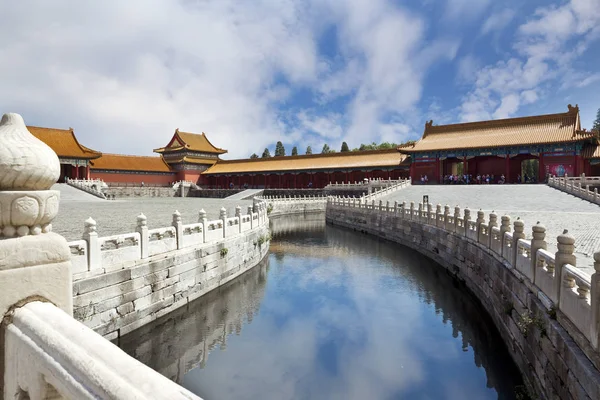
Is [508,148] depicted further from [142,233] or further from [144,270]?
[144,270]

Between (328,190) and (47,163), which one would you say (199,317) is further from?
(328,190)

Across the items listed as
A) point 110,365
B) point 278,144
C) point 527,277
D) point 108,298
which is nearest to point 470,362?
point 527,277

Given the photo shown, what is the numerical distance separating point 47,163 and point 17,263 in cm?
65

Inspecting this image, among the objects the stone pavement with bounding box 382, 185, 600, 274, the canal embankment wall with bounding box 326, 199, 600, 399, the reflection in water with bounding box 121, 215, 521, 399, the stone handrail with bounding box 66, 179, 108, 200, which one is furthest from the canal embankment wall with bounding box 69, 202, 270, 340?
the stone handrail with bounding box 66, 179, 108, 200

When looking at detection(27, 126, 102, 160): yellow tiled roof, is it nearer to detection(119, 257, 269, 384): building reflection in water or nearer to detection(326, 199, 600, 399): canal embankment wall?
detection(119, 257, 269, 384): building reflection in water

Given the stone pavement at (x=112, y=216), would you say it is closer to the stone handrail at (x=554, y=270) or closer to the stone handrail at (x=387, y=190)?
the stone handrail at (x=387, y=190)

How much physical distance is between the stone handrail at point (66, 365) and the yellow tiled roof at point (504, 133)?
40.1m

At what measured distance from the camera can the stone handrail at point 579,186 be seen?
914 inches

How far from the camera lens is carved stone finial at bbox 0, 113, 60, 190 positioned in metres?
2.31

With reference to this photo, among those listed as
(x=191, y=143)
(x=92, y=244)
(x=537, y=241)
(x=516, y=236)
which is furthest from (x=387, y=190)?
(x=191, y=143)

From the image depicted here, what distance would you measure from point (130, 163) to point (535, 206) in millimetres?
49015

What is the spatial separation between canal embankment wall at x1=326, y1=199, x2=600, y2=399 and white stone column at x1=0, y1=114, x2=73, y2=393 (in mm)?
5465

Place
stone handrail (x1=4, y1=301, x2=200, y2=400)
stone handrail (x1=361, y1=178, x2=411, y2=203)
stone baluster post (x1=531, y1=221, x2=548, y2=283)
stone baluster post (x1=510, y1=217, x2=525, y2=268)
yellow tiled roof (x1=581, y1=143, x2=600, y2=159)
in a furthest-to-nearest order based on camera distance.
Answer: yellow tiled roof (x1=581, y1=143, x2=600, y2=159) < stone handrail (x1=361, y1=178, x2=411, y2=203) < stone baluster post (x1=510, y1=217, x2=525, y2=268) < stone baluster post (x1=531, y1=221, x2=548, y2=283) < stone handrail (x1=4, y1=301, x2=200, y2=400)

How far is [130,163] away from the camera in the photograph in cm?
5331
